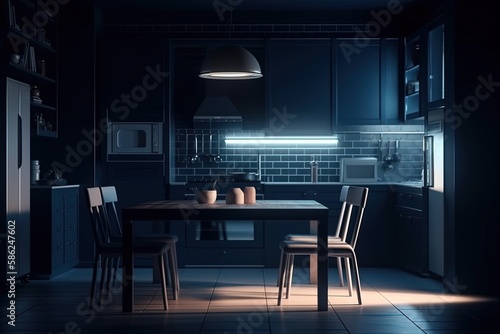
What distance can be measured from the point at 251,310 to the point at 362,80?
335 centimetres

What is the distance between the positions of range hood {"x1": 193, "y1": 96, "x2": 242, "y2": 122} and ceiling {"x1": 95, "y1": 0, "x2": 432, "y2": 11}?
0.99 metres

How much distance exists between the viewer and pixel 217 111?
22.9ft

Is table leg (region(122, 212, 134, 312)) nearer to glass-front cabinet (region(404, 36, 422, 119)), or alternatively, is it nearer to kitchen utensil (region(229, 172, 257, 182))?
kitchen utensil (region(229, 172, 257, 182))

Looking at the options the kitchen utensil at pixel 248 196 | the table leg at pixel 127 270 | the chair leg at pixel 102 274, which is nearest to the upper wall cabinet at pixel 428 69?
the kitchen utensil at pixel 248 196

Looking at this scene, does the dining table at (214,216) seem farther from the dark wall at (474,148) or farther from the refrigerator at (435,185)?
the refrigerator at (435,185)

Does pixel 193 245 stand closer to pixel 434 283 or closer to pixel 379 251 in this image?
pixel 379 251

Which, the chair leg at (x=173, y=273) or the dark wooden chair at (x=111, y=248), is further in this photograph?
the chair leg at (x=173, y=273)

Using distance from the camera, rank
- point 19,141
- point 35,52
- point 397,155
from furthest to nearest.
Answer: point 397,155 → point 35,52 → point 19,141

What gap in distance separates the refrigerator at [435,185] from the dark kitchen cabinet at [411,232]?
9 cm

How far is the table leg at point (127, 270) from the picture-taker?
4445 mm

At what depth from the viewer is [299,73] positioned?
6.98 m

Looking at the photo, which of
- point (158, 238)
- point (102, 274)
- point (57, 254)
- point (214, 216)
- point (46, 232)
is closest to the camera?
point (214, 216)

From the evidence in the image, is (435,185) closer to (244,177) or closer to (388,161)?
(388,161)

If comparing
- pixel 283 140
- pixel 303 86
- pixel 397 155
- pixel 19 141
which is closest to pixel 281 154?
pixel 283 140
